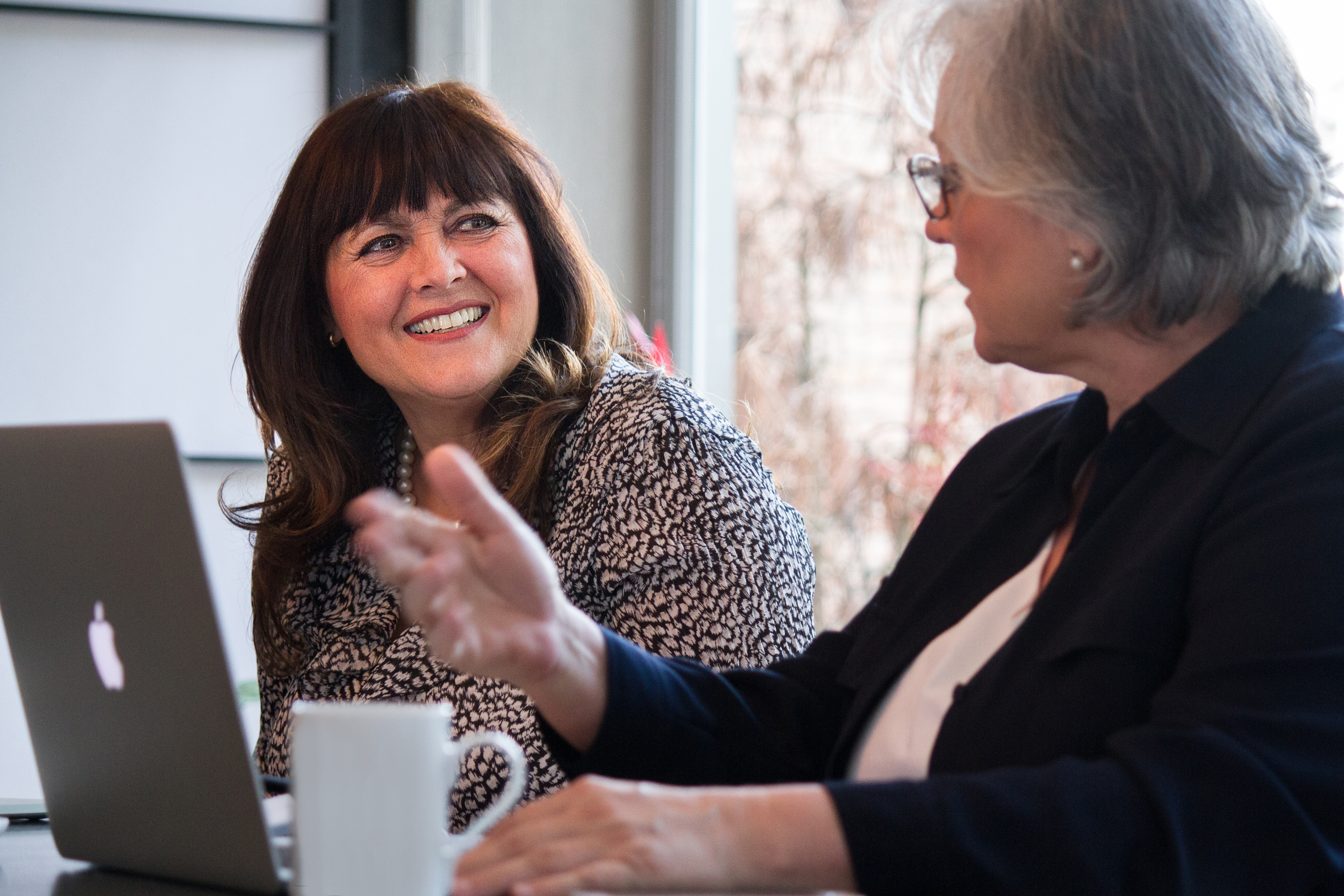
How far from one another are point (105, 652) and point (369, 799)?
0.29 m

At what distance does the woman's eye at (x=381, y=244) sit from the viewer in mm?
1792

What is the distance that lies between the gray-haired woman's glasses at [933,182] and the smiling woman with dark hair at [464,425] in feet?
1.53

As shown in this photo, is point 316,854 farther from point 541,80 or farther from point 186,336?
point 541,80

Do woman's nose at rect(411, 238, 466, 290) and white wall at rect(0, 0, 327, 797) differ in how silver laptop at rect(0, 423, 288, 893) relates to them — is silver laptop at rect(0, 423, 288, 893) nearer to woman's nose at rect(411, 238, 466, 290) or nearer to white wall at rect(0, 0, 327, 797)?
woman's nose at rect(411, 238, 466, 290)

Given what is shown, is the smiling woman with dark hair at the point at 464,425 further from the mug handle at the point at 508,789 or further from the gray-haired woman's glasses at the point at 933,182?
the mug handle at the point at 508,789

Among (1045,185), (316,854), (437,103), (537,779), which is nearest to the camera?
(316,854)

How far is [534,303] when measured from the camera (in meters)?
1.82

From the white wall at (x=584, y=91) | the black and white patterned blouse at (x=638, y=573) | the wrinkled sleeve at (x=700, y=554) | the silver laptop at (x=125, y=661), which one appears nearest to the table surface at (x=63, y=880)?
the silver laptop at (x=125, y=661)

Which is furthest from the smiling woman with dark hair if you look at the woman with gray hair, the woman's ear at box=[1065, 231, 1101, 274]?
the woman's ear at box=[1065, 231, 1101, 274]

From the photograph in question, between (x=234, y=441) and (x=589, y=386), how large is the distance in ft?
4.75

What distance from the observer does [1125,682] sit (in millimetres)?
938

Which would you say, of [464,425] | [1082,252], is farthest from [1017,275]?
[464,425]

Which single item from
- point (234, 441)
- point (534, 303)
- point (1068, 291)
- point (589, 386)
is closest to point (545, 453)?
point (589, 386)

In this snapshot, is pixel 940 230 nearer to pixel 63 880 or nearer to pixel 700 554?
pixel 700 554
